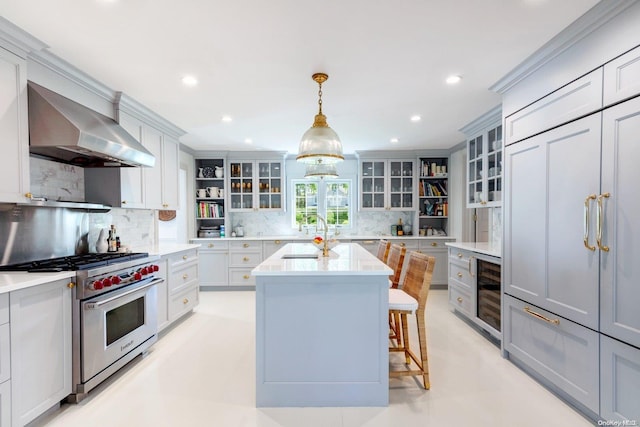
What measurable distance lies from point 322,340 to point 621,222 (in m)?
1.88

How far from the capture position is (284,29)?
2045mm

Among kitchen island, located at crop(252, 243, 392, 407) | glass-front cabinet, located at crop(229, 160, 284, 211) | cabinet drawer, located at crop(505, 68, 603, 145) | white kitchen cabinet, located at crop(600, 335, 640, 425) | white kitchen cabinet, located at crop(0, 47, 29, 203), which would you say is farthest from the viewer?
glass-front cabinet, located at crop(229, 160, 284, 211)

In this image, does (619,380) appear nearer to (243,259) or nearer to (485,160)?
(485,160)

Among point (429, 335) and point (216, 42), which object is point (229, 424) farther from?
point (216, 42)

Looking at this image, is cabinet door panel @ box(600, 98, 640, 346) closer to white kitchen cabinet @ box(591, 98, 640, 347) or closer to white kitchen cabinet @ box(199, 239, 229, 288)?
white kitchen cabinet @ box(591, 98, 640, 347)

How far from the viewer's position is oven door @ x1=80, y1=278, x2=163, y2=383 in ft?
7.38

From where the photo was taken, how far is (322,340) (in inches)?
85.6

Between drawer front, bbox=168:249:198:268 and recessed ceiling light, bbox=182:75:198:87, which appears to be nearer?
recessed ceiling light, bbox=182:75:198:87

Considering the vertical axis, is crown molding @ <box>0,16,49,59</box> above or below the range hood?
above

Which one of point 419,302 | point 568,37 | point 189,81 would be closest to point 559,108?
point 568,37

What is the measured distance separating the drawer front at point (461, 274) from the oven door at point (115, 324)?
3.34 m

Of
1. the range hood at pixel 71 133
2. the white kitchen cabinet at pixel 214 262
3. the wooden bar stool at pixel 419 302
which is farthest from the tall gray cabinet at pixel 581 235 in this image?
the white kitchen cabinet at pixel 214 262

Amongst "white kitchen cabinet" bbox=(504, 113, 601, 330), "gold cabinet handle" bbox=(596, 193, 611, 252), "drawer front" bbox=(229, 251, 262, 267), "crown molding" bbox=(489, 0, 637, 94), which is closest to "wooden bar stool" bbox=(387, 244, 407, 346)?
"white kitchen cabinet" bbox=(504, 113, 601, 330)

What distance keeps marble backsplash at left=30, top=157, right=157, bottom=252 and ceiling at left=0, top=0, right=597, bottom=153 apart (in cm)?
87
